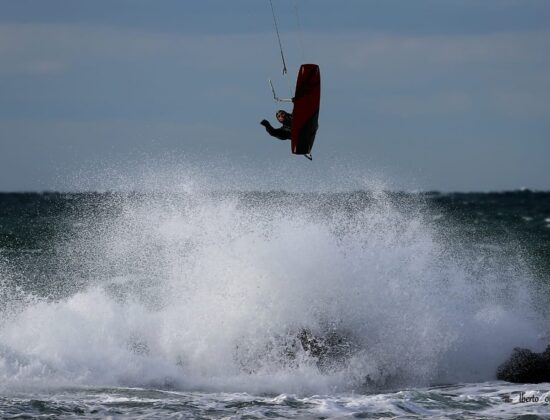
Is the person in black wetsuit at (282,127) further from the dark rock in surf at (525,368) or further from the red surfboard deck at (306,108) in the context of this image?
the dark rock in surf at (525,368)

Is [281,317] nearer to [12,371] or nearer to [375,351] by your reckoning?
[375,351]

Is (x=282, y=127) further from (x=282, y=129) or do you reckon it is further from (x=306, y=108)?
(x=306, y=108)

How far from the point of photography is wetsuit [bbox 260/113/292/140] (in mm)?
13078

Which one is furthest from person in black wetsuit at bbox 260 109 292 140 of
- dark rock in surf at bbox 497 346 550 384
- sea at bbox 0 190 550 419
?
dark rock in surf at bbox 497 346 550 384

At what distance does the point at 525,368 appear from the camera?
13.1m

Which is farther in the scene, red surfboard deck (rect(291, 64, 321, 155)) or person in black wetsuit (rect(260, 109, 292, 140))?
person in black wetsuit (rect(260, 109, 292, 140))

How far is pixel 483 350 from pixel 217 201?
570 cm

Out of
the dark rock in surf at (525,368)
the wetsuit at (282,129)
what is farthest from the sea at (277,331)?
the wetsuit at (282,129)

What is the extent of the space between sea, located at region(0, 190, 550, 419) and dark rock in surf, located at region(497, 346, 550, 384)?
261 millimetres

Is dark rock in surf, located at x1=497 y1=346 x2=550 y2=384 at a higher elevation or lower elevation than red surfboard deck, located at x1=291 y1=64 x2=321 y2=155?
lower

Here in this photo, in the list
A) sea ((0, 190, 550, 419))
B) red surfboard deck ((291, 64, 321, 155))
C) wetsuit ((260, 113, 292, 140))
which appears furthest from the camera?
wetsuit ((260, 113, 292, 140))

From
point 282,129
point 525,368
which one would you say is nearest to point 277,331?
point 282,129

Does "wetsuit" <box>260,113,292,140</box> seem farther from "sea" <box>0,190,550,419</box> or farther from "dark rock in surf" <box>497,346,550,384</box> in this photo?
"dark rock in surf" <box>497,346,550,384</box>

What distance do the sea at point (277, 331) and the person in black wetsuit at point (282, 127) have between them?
2459 millimetres
